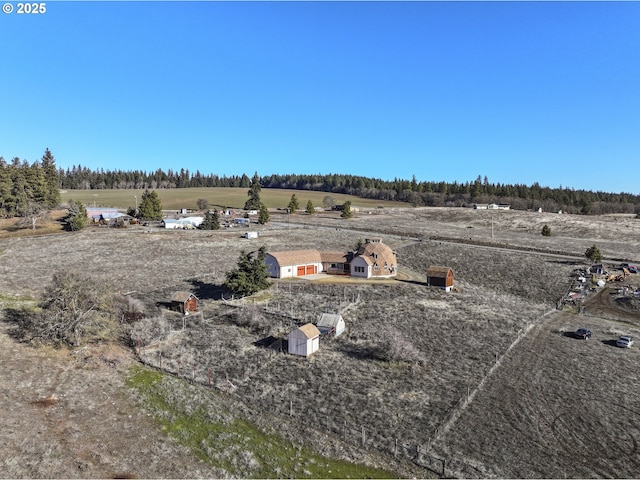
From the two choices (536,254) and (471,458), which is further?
(536,254)

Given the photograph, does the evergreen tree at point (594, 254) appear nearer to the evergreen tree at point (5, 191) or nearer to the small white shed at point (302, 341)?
the small white shed at point (302, 341)

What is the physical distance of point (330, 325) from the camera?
1540 inches

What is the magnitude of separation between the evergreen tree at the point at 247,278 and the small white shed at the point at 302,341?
1583cm

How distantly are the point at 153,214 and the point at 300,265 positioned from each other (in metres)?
63.7

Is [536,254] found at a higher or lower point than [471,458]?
higher

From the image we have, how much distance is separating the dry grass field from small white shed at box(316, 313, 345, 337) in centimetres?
92

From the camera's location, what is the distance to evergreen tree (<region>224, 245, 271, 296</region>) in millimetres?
49219

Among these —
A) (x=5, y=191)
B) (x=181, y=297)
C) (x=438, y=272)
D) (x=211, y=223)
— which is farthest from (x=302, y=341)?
(x=5, y=191)

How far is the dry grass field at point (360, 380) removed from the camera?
71.7 feet

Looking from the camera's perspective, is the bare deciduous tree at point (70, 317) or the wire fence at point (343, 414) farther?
→ the bare deciduous tree at point (70, 317)

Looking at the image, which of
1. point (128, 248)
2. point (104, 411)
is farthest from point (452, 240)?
point (104, 411)

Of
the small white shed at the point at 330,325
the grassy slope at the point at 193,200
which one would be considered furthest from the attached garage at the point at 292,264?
the grassy slope at the point at 193,200

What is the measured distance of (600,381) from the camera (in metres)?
31.3

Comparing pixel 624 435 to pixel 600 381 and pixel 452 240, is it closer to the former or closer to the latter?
pixel 600 381
